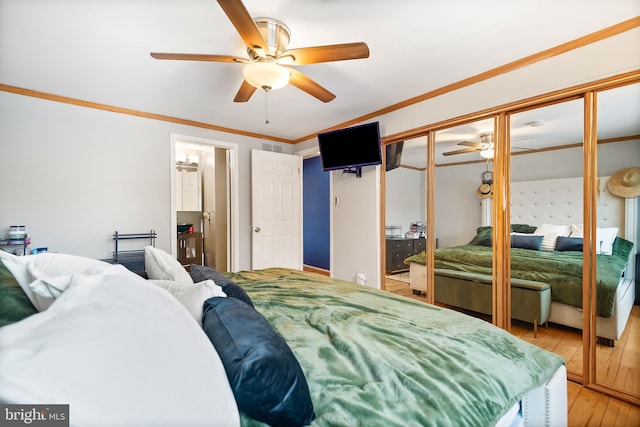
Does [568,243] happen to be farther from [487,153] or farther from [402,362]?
[402,362]

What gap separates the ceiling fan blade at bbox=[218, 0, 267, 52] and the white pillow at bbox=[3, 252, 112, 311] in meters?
1.27

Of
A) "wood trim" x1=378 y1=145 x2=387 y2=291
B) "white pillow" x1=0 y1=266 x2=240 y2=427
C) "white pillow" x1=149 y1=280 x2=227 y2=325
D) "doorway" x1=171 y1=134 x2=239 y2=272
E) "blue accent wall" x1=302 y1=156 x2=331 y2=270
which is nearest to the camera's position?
"white pillow" x1=0 y1=266 x2=240 y2=427

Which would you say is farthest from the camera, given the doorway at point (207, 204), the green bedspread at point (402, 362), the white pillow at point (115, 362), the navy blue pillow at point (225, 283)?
the doorway at point (207, 204)

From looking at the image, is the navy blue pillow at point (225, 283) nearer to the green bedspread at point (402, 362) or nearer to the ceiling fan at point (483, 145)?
the green bedspread at point (402, 362)

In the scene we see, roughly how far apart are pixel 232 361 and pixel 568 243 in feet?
8.18

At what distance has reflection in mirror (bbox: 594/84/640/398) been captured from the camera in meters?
1.83

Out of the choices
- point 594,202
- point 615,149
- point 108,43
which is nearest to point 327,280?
point 594,202

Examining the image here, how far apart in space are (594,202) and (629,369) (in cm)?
109

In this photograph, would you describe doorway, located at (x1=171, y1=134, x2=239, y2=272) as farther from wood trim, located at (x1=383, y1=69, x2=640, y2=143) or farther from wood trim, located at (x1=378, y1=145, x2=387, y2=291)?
wood trim, located at (x1=383, y1=69, x2=640, y2=143)

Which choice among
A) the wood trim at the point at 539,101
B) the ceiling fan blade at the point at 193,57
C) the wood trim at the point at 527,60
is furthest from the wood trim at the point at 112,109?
the wood trim at the point at 539,101

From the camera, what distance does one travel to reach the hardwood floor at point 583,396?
1635mm

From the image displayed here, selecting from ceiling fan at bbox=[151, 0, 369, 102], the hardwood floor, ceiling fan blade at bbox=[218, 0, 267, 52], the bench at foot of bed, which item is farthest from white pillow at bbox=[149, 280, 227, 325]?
the bench at foot of bed

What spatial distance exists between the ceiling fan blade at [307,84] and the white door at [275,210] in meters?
1.99

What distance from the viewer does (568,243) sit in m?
2.11
